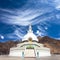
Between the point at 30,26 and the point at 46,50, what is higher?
the point at 30,26

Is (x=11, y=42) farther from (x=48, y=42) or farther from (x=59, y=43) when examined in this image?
(x=59, y=43)

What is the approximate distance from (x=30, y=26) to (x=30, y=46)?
17.5 feet

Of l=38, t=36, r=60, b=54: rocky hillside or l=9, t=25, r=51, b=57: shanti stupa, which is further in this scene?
l=38, t=36, r=60, b=54: rocky hillside

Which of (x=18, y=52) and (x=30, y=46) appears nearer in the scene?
(x=18, y=52)

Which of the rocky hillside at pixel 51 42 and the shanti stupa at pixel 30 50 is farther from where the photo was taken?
the rocky hillside at pixel 51 42

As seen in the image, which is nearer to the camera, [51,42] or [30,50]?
[30,50]

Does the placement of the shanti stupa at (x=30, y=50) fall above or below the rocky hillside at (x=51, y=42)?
below

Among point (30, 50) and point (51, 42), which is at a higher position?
point (51, 42)

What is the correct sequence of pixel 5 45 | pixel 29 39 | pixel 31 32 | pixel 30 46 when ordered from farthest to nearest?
pixel 5 45 → pixel 31 32 → pixel 29 39 → pixel 30 46

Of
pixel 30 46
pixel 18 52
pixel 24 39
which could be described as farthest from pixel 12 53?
pixel 24 39

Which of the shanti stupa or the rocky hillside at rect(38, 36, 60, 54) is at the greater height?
the rocky hillside at rect(38, 36, 60, 54)

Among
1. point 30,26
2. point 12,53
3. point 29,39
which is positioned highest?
point 30,26

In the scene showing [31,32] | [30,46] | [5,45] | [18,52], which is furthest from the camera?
[5,45]

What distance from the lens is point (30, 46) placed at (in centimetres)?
1998
